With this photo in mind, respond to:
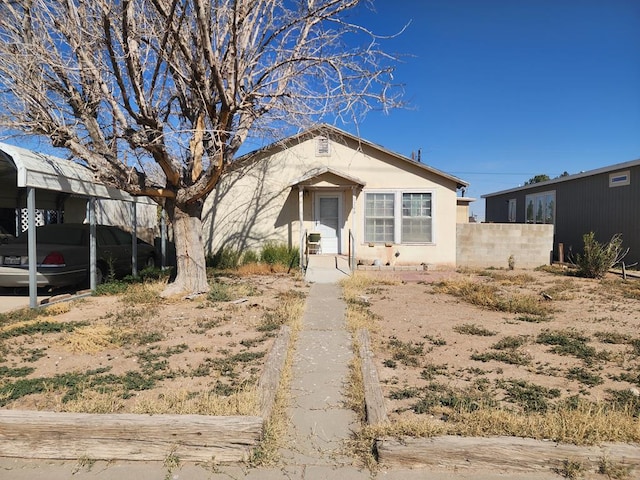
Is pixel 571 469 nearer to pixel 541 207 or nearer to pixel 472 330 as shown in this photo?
pixel 472 330

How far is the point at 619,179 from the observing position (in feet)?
49.8

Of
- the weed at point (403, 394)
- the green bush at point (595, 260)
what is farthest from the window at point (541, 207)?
the weed at point (403, 394)

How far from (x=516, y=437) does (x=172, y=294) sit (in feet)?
25.3

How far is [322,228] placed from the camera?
14805 mm

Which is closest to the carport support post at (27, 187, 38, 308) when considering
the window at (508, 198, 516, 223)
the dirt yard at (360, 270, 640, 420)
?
the dirt yard at (360, 270, 640, 420)

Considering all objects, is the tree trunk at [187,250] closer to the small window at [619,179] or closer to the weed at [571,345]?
the weed at [571,345]

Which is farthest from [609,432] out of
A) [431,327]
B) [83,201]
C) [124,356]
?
[83,201]

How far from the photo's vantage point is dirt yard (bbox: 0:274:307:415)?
398 centimetres

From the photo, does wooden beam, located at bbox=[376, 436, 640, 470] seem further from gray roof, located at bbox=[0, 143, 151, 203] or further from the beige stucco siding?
the beige stucco siding

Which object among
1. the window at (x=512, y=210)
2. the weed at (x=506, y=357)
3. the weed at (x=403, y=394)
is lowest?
the weed at (x=403, y=394)

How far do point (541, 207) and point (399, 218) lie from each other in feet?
33.2

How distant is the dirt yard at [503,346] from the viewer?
420 centimetres

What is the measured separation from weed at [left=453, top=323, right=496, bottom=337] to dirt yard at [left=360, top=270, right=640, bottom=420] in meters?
0.01

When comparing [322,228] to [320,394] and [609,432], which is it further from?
[609,432]
